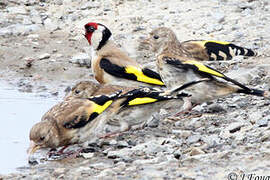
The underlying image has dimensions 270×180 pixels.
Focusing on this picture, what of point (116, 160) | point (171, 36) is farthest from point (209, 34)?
point (116, 160)

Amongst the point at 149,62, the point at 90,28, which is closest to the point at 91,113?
the point at 90,28

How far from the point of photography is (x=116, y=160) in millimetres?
5758

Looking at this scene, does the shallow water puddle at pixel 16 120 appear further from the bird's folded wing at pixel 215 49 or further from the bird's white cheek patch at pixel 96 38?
the bird's folded wing at pixel 215 49

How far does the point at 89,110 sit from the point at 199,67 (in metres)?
1.50

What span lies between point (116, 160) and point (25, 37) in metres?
5.54

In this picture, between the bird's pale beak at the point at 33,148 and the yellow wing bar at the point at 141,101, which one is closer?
the bird's pale beak at the point at 33,148

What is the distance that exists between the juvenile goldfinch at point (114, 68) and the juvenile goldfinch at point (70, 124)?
1.60 meters

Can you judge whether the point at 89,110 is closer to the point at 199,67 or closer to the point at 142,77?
the point at 199,67

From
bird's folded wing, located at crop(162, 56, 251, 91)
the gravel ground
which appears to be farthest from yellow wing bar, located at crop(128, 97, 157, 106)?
bird's folded wing, located at crop(162, 56, 251, 91)

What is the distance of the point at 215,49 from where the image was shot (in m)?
8.94

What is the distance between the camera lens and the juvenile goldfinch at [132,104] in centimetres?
657

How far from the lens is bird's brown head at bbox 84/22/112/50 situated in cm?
892

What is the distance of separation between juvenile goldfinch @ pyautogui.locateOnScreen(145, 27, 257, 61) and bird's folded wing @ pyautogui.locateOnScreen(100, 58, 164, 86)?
0.33 meters

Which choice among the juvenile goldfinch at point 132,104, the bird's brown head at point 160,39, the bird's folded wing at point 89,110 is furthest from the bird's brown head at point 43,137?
the bird's brown head at point 160,39
